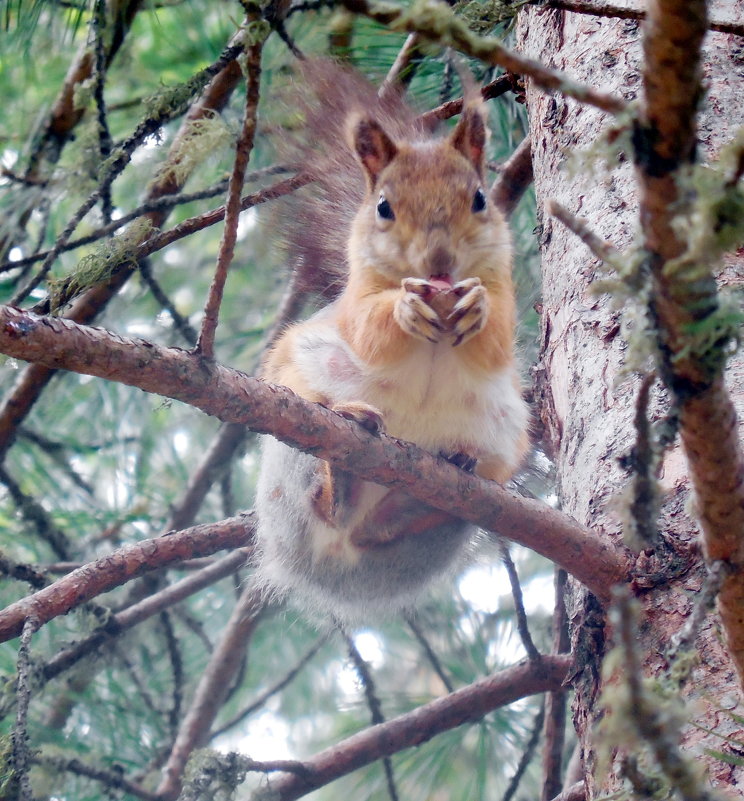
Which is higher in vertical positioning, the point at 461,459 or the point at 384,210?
the point at 384,210

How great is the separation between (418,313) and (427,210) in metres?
0.29

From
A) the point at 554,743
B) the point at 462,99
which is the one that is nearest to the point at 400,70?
the point at 462,99

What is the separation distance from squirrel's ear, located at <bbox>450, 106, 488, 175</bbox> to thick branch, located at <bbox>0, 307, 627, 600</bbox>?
770 mm

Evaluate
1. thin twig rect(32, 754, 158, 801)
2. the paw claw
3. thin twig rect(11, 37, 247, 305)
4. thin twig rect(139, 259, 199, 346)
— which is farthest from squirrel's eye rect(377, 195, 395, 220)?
thin twig rect(32, 754, 158, 801)

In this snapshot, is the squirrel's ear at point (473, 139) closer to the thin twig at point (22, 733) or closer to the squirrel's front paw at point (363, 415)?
the squirrel's front paw at point (363, 415)

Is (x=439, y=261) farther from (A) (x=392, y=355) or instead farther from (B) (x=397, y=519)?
(B) (x=397, y=519)

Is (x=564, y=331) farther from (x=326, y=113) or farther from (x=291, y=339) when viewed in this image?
(x=326, y=113)

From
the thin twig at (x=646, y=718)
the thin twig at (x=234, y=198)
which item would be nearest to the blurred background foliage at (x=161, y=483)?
the thin twig at (x=234, y=198)

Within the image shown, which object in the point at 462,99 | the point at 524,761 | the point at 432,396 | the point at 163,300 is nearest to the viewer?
the point at 432,396

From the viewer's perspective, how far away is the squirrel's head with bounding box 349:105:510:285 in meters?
1.67

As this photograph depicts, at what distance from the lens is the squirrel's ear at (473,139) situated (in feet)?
6.05

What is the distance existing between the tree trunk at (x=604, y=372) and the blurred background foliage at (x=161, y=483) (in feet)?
1.80

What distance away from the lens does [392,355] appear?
1.59 m

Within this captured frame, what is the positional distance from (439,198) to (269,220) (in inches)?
17.9
